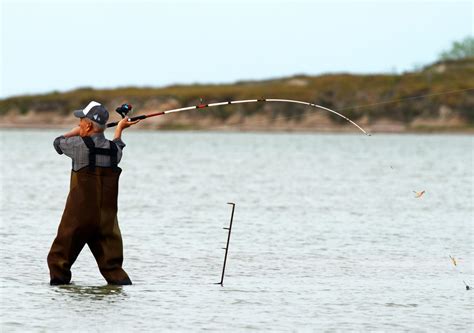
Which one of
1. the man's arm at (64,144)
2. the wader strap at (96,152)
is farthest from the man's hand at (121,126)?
the man's arm at (64,144)

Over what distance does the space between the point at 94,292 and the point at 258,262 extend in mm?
3900

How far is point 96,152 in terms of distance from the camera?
13.1m

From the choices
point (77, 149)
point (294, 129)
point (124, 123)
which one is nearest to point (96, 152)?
point (77, 149)

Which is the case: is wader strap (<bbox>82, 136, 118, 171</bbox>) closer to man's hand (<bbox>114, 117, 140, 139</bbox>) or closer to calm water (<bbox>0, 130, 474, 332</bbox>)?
man's hand (<bbox>114, 117, 140, 139</bbox>)

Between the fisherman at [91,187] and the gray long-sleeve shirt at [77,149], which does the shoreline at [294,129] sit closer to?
the fisherman at [91,187]

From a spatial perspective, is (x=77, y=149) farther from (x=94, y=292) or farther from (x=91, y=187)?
(x=94, y=292)

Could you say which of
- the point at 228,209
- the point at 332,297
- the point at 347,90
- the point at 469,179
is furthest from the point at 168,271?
the point at 347,90

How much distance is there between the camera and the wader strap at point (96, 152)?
13.0 m

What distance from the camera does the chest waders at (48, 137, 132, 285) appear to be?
→ 13086 mm

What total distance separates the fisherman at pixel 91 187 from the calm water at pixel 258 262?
565 millimetres

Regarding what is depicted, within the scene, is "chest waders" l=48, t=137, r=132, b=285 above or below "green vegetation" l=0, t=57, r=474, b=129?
below

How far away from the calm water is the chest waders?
455 millimetres

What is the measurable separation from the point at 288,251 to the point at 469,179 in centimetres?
2439

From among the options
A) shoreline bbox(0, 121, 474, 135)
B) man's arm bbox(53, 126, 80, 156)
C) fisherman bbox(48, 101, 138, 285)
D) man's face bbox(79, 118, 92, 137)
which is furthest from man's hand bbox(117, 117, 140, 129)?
shoreline bbox(0, 121, 474, 135)
